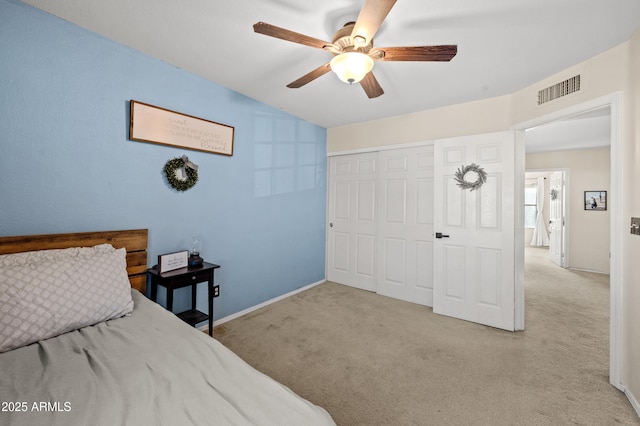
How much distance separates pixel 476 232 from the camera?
3.06m

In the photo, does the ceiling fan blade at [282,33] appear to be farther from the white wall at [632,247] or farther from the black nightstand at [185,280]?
the white wall at [632,247]

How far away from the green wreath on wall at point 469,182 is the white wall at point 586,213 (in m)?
4.17

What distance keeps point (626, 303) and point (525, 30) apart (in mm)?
2070

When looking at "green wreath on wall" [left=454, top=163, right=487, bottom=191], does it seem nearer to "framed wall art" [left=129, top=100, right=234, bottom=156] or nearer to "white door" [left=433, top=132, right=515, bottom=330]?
"white door" [left=433, top=132, right=515, bottom=330]

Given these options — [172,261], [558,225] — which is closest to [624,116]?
[172,261]

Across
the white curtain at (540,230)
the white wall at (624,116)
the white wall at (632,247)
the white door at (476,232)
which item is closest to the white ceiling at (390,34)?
the white wall at (624,116)

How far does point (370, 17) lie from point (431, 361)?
2521mm

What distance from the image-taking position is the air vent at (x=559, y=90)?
7.50 ft

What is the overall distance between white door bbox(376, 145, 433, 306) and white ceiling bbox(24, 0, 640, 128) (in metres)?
1.08

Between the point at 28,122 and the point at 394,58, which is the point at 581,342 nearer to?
the point at 394,58

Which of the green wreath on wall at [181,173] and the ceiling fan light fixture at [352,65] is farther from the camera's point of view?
the green wreath on wall at [181,173]

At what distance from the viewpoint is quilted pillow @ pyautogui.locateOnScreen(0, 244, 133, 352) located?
1268 millimetres

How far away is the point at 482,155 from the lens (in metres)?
3.03

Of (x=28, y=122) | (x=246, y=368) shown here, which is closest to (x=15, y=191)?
(x=28, y=122)
